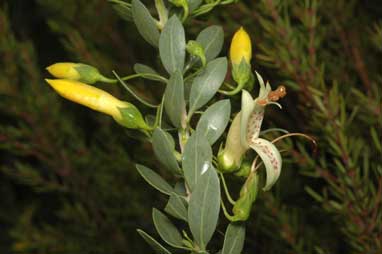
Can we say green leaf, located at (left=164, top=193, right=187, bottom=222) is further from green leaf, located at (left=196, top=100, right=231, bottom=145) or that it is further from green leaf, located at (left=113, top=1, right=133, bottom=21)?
green leaf, located at (left=113, top=1, right=133, bottom=21)

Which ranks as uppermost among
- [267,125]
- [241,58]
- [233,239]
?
[241,58]

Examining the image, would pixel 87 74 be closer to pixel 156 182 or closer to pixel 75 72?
pixel 75 72

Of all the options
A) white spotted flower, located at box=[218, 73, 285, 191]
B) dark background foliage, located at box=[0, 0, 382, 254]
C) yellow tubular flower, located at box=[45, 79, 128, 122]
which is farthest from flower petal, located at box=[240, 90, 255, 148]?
dark background foliage, located at box=[0, 0, 382, 254]

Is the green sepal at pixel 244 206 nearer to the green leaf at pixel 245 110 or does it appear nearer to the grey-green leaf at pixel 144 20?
the green leaf at pixel 245 110

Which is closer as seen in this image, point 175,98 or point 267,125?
point 175,98

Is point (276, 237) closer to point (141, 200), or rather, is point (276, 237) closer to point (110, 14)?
point (141, 200)

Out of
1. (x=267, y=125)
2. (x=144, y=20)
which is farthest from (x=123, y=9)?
(x=267, y=125)
